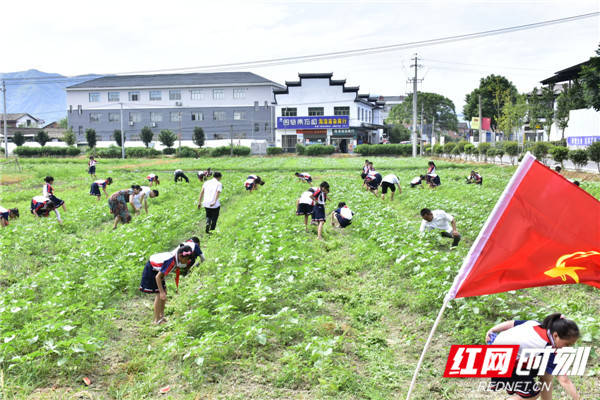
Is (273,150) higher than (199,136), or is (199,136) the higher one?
(199,136)

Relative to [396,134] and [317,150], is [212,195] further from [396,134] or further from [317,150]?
[396,134]

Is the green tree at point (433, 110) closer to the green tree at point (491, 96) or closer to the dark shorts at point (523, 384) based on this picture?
the green tree at point (491, 96)

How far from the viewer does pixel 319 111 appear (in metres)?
60.9

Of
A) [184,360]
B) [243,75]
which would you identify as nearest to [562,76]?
[243,75]

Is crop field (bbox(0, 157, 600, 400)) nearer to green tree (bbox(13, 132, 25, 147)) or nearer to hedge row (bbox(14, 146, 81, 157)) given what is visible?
hedge row (bbox(14, 146, 81, 157))

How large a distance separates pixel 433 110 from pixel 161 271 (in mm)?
93537

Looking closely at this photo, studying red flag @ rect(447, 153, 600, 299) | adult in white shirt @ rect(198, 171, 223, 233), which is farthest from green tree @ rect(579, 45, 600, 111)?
red flag @ rect(447, 153, 600, 299)

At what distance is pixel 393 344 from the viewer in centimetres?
625

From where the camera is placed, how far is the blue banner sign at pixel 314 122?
59812 millimetres

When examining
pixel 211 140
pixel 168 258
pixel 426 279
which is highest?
pixel 211 140

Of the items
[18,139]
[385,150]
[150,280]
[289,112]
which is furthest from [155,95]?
[150,280]

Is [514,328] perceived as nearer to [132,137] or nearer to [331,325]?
[331,325]

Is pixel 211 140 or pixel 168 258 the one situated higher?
pixel 211 140

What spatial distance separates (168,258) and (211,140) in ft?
193
